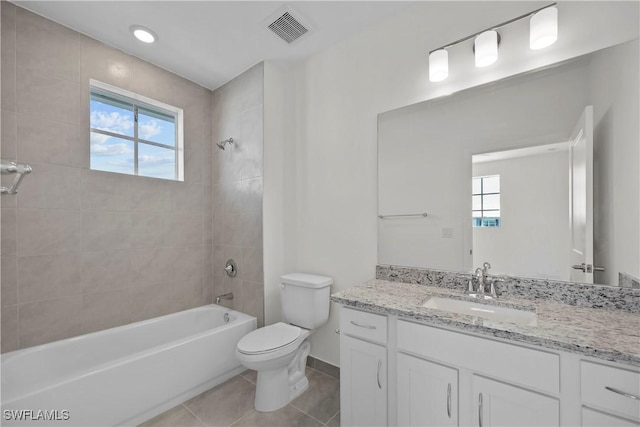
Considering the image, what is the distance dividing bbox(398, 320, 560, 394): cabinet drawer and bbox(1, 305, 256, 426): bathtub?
147cm

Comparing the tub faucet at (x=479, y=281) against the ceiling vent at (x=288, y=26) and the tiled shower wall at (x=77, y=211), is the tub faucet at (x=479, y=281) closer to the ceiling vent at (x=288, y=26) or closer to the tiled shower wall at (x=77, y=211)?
the tiled shower wall at (x=77, y=211)

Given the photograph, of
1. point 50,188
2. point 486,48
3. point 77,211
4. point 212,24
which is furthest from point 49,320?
point 486,48

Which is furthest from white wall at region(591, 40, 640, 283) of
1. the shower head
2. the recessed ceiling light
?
the recessed ceiling light

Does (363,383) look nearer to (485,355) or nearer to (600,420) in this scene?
(485,355)

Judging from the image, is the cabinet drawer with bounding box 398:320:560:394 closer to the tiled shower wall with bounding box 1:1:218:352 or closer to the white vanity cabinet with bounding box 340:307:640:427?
the white vanity cabinet with bounding box 340:307:640:427

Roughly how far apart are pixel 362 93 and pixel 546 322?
1.74 metres

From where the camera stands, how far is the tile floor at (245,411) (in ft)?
5.50

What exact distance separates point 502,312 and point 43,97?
3.08m

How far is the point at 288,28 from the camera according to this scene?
6.56ft

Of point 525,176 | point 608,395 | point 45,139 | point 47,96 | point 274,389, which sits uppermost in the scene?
point 47,96

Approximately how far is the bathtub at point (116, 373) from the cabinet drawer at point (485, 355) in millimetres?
1471

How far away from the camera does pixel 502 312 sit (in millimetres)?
1328

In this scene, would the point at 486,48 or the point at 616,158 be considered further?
the point at 486,48

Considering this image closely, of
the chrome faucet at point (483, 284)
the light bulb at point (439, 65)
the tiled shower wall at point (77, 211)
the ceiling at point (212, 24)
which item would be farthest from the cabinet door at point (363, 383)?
the ceiling at point (212, 24)
